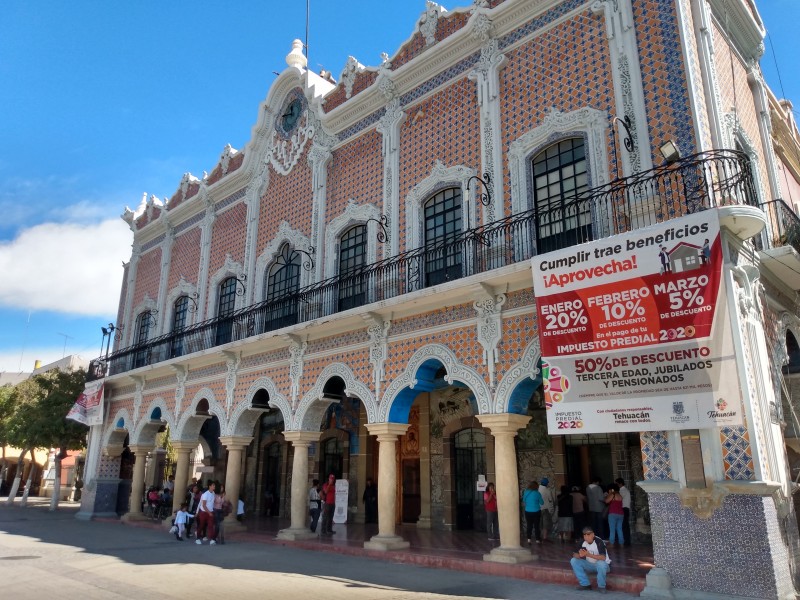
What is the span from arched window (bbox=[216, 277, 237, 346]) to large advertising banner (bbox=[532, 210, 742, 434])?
397 inches

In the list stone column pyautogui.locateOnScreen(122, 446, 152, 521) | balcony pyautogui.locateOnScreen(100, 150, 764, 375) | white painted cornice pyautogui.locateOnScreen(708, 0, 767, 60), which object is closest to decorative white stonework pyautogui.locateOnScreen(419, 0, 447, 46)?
balcony pyautogui.locateOnScreen(100, 150, 764, 375)

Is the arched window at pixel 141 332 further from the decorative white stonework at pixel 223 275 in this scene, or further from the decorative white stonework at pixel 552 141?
the decorative white stonework at pixel 552 141

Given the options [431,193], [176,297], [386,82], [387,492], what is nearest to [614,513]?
[387,492]

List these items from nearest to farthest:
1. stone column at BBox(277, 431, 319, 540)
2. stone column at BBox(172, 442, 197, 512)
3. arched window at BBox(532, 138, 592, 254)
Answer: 1. arched window at BBox(532, 138, 592, 254)
2. stone column at BBox(277, 431, 319, 540)
3. stone column at BBox(172, 442, 197, 512)

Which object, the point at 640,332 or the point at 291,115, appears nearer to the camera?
the point at 640,332

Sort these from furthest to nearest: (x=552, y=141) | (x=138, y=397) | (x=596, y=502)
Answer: (x=138, y=397) → (x=596, y=502) → (x=552, y=141)

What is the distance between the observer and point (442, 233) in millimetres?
12414

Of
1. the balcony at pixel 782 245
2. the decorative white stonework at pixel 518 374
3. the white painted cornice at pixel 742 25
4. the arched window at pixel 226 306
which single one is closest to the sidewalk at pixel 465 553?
the decorative white stonework at pixel 518 374

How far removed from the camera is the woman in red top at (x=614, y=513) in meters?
11.1

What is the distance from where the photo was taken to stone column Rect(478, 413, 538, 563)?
365 inches

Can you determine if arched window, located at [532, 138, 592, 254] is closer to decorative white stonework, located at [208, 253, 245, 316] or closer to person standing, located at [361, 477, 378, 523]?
person standing, located at [361, 477, 378, 523]

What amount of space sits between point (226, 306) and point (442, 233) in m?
7.95

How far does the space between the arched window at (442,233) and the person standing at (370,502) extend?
6.46 metres

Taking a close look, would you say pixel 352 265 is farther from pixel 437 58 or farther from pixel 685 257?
pixel 685 257
